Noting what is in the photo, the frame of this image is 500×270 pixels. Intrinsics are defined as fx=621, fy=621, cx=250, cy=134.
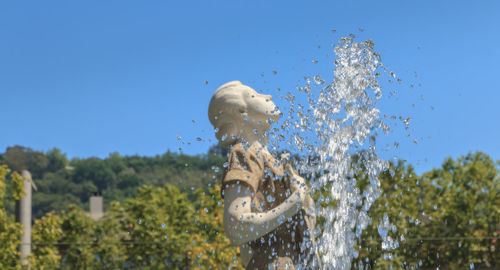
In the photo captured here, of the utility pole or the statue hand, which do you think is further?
the utility pole

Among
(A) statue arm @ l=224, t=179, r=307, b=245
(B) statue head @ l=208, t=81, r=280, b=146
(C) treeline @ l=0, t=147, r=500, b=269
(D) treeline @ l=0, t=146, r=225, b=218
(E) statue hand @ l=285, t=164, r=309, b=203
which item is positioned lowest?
(A) statue arm @ l=224, t=179, r=307, b=245

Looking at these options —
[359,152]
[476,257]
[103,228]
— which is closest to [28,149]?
[103,228]

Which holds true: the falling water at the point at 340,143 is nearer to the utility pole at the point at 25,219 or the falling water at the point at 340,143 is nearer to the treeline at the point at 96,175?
the utility pole at the point at 25,219

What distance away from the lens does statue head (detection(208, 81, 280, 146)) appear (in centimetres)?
371

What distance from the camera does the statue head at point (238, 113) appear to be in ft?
12.2

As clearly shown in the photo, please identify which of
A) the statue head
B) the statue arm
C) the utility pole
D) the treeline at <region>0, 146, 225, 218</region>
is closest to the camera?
the statue arm

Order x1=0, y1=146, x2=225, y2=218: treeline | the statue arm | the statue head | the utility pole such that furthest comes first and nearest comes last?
x1=0, y1=146, x2=225, y2=218: treeline, the utility pole, the statue head, the statue arm

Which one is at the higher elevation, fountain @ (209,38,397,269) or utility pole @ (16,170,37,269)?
utility pole @ (16,170,37,269)

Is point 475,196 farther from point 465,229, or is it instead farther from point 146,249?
point 146,249

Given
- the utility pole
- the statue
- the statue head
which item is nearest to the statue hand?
the statue

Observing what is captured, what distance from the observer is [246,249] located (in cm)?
364

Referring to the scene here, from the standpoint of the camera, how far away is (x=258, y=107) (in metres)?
3.76

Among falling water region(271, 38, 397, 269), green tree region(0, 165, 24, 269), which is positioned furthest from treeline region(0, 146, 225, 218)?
falling water region(271, 38, 397, 269)

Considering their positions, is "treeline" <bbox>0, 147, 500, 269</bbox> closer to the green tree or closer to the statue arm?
the green tree
